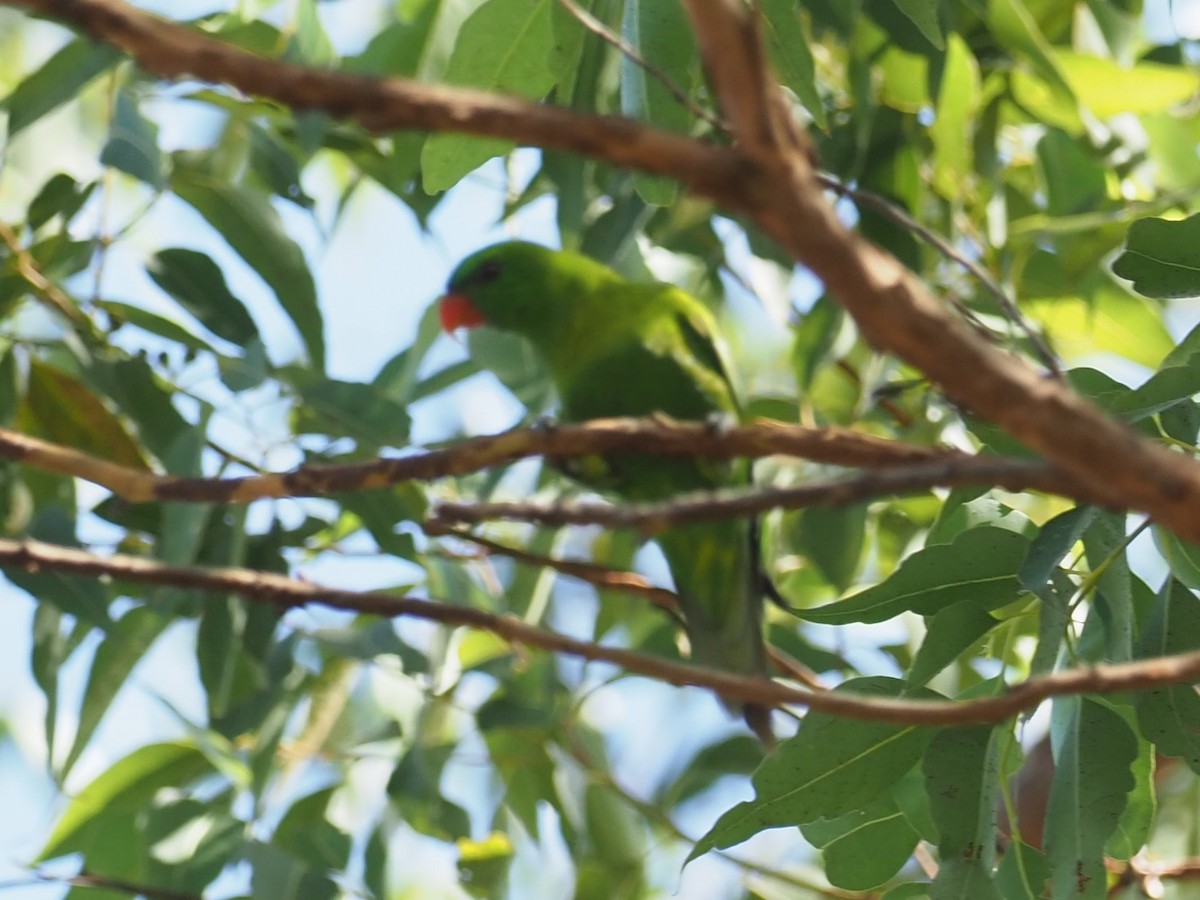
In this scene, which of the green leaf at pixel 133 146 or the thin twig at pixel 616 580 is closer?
the thin twig at pixel 616 580

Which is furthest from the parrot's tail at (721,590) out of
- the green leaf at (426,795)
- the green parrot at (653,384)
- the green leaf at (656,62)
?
the green leaf at (656,62)

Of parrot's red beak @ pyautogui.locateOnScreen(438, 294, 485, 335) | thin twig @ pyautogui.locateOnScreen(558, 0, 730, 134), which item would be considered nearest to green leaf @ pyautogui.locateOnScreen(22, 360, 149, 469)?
parrot's red beak @ pyautogui.locateOnScreen(438, 294, 485, 335)

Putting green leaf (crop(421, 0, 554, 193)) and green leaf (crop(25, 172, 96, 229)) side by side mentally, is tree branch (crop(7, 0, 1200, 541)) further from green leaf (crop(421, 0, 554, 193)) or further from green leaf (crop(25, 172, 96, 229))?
green leaf (crop(25, 172, 96, 229))

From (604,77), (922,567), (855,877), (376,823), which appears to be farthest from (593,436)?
(376,823)

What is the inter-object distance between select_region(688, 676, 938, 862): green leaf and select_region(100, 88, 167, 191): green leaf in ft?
3.76

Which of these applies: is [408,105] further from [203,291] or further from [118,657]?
[118,657]

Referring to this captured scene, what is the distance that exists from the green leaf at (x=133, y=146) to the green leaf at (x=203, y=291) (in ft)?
0.85

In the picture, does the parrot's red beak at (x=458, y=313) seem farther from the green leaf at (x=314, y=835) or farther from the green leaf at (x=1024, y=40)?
the green leaf at (x=1024, y=40)

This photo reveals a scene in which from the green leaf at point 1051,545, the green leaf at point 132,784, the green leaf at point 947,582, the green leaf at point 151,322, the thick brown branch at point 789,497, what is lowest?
the green leaf at point 132,784

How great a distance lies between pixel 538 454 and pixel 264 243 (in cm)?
128

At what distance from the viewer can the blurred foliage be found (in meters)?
1.49

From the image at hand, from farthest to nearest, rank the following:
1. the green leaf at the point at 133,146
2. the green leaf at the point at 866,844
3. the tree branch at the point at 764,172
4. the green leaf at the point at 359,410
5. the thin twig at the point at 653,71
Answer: the green leaf at the point at 359,410 < the green leaf at the point at 133,146 < the green leaf at the point at 866,844 < the thin twig at the point at 653,71 < the tree branch at the point at 764,172

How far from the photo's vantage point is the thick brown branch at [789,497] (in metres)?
0.67

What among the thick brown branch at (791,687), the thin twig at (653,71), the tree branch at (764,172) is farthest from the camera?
the thin twig at (653,71)
